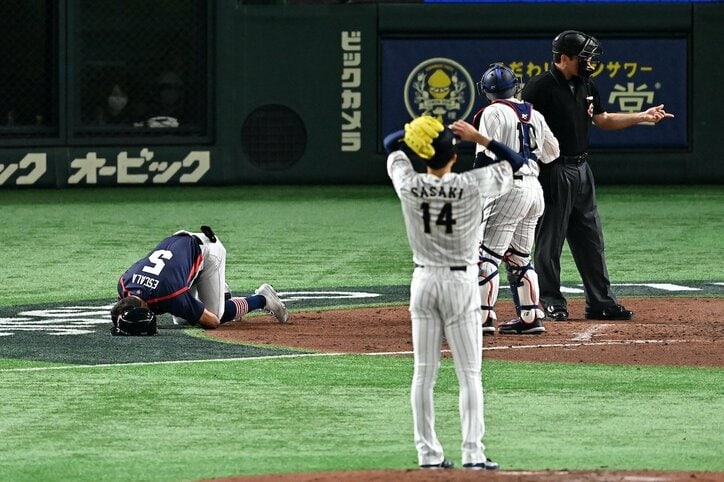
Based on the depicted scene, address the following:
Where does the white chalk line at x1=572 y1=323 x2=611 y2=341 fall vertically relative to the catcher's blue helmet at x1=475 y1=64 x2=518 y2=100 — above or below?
below

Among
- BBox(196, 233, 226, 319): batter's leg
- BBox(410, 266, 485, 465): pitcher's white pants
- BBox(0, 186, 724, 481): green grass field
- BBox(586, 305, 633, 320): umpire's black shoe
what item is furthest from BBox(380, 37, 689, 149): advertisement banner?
BBox(410, 266, 485, 465): pitcher's white pants

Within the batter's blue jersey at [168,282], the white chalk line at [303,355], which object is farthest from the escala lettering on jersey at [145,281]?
the white chalk line at [303,355]

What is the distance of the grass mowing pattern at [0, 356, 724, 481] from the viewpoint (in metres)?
6.57

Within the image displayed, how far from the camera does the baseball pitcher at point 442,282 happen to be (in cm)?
619

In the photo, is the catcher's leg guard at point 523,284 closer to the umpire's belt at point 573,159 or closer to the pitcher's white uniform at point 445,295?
the umpire's belt at point 573,159

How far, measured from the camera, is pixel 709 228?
55.7 ft

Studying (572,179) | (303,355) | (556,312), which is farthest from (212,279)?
(572,179)

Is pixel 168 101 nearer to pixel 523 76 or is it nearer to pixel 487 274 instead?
pixel 523 76

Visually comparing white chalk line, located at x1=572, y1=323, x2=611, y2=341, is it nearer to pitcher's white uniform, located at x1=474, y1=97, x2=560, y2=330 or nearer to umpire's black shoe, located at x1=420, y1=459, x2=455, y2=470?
pitcher's white uniform, located at x1=474, y1=97, x2=560, y2=330

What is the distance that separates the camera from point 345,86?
20.5 metres

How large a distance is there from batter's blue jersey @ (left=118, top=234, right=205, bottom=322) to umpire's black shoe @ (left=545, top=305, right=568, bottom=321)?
2411 mm

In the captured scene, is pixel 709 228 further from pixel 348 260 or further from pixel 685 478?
pixel 685 478

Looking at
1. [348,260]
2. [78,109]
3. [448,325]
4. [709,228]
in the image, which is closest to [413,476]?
[448,325]

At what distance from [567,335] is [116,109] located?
11.1 m
